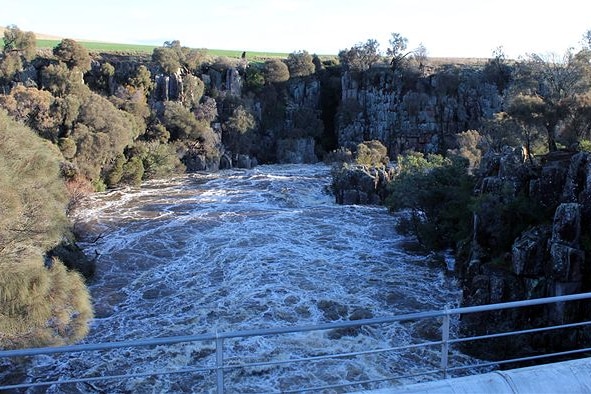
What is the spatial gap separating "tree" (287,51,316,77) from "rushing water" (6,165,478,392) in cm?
2368

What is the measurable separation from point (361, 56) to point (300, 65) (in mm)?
6129

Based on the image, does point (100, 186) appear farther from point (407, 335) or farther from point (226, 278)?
point (407, 335)

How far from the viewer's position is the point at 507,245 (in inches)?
599

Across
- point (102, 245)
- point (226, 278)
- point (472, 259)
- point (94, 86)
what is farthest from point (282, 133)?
point (472, 259)

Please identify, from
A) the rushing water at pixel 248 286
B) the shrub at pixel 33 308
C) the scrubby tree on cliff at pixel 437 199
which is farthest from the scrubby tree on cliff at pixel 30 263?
the scrubby tree on cliff at pixel 437 199

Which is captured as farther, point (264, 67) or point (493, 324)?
point (264, 67)

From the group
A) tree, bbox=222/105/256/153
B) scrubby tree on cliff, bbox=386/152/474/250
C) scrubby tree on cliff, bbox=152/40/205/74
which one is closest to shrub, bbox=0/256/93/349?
scrubby tree on cliff, bbox=386/152/474/250

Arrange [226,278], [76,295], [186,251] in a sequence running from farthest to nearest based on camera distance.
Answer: [186,251] < [226,278] < [76,295]

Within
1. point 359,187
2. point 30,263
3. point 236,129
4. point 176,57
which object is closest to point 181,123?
point 236,129

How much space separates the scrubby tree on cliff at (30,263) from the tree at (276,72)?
39.8 meters

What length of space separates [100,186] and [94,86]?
14427mm

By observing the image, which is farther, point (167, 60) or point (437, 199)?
point (167, 60)

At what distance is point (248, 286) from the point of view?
58.0 feet

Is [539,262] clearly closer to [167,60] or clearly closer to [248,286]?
[248,286]
